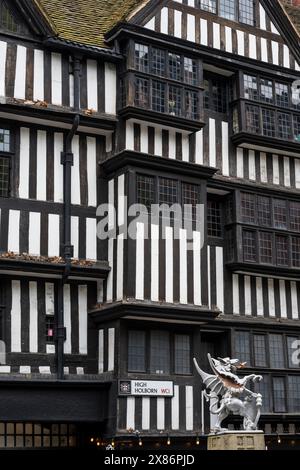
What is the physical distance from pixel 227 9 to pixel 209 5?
643mm

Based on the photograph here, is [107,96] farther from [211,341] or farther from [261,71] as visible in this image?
[211,341]

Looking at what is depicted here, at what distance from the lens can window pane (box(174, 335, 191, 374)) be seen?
23.5 m

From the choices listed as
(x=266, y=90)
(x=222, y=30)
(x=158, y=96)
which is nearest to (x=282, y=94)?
(x=266, y=90)

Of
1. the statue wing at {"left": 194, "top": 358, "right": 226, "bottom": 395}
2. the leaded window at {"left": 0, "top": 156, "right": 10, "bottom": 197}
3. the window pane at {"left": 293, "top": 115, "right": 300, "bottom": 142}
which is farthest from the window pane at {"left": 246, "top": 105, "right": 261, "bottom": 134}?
the statue wing at {"left": 194, "top": 358, "right": 226, "bottom": 395}

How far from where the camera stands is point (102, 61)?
2427 cm

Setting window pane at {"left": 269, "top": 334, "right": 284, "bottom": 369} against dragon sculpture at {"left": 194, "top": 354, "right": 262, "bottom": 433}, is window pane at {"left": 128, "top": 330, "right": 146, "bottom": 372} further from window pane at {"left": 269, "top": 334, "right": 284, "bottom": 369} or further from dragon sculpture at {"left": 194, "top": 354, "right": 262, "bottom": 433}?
window pane at {"left": 269, "top": 334, "right": 284, "bottom": 369}

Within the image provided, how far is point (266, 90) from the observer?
87.7 feet

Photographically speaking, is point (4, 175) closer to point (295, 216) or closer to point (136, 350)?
point (136, 350)

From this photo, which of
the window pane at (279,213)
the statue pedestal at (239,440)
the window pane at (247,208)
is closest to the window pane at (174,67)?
the window pane at (247,208)

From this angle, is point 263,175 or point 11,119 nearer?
point 11,119
